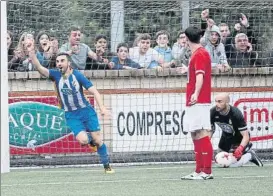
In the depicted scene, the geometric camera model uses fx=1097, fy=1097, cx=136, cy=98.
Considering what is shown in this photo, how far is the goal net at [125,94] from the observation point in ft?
47.4

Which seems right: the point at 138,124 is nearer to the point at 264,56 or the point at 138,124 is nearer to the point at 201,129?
the point at 264,56

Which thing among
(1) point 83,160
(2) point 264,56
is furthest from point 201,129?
(2) point 264,56

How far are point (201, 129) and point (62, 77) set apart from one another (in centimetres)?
227

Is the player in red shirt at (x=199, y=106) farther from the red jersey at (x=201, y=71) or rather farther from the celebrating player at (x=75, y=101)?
the celebrating player at (x=75, y=101)

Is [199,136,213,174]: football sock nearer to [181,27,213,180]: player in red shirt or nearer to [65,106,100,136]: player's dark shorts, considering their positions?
[181,27,213,180]: player in red shirt

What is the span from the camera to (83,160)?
47.1 feet

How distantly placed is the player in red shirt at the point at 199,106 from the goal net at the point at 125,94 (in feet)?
10.8

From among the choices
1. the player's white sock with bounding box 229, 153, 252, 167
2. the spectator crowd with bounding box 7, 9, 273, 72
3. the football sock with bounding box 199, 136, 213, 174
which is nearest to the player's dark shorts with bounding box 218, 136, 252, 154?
the player's white sock with bounding box 229, 153, 252, 167

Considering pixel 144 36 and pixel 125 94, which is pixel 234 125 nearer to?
pixel 125 94

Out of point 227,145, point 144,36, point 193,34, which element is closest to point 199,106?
point 193,34

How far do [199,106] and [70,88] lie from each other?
2.12 metres

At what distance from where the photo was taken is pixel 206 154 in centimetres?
1116

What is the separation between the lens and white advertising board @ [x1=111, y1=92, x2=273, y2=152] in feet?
47.8

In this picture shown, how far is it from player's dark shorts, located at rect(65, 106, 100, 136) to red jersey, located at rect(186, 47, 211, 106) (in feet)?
6.46
